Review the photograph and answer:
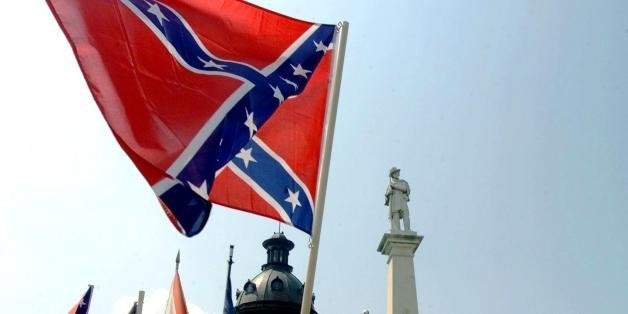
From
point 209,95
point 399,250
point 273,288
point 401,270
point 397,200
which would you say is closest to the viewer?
point 209,95

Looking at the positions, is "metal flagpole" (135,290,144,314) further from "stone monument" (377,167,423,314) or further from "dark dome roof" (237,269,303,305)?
"dark dome roof" (237,269,303,305)

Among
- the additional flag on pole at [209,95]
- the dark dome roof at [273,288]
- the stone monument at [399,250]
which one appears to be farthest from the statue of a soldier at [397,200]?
the dark dome roof at [273,288]

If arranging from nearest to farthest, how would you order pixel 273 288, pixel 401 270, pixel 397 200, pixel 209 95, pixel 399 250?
pixel 209 95 < pixel 401 270 < pixel 399 250 < pixel 397 200 < pixel 273 288

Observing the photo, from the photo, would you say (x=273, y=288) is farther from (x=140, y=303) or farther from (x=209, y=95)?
(x=209, y=95)

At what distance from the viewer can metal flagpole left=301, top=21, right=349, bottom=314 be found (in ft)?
17.9

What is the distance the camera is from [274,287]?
5891cm

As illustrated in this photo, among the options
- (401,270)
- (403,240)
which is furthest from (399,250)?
(401,270)

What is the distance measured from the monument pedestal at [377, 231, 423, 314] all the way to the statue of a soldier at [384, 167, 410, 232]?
397 mm

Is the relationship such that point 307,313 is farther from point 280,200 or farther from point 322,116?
point 322,116

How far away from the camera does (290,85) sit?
621 cm

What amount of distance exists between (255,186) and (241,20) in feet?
5.22

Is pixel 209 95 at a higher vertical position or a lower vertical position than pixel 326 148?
higher

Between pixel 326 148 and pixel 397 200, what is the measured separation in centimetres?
862

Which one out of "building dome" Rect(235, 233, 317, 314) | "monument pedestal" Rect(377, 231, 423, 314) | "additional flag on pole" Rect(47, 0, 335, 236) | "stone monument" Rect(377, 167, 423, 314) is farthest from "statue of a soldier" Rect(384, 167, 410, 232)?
"building dome" Rect(235, 233, 317, 314)
